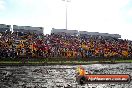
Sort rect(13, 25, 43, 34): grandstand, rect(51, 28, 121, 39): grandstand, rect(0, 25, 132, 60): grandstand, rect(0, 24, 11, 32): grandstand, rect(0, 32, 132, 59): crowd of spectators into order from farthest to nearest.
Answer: rect(51, 28, 121, 39): grandstand → rect(13, 25, 43, 34): grandstand → rect(0, 24, 11, 32): grandstand → rect(0, 25, 132, 60): grandstand → rect(0, 32, 132, 59): crowd of spectators

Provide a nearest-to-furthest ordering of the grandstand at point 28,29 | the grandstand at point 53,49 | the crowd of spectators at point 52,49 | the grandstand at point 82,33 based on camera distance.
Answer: the crowd of spectators at point 52,49, the grandstand at point 53,49, the grandstand at point 28,29, the grandstand at point 82,33

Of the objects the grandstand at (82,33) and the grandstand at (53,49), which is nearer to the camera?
the grandstand at (53,49)

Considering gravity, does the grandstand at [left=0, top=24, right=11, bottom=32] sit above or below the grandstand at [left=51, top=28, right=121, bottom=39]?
above

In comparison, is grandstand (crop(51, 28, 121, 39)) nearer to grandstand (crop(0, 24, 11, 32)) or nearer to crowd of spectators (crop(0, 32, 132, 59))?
grandstand (crop(0, 24, 11, 32))

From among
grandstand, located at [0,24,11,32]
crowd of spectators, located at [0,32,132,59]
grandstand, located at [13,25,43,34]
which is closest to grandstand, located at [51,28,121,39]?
grandstand, located at [13,25,43,34]

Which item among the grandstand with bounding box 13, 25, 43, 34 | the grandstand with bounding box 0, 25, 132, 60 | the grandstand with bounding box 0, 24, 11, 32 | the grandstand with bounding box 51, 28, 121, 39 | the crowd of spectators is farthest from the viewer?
the grandstand with bounding box 51, 28, 121, 39

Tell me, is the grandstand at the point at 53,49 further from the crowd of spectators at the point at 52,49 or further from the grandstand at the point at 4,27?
the grandstand at the point at 4,27

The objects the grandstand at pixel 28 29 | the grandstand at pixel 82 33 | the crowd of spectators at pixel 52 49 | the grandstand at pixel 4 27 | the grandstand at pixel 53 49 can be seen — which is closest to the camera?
the crowd of spectators at pixel 52 49

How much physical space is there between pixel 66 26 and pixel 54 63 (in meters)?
45.5

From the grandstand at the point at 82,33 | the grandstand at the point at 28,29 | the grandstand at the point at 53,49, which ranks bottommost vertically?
the grandstand at the point at 53,49

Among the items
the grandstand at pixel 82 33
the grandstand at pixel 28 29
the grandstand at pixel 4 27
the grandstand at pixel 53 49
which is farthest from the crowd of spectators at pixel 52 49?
the grandstand at pixel 82 33

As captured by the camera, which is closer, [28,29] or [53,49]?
[53,49]

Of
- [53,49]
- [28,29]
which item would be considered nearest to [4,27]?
[28,29]

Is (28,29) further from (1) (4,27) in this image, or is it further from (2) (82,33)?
(2) (82,33)
